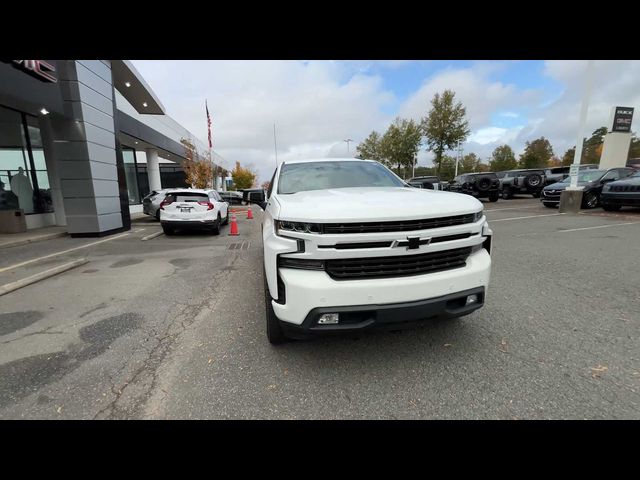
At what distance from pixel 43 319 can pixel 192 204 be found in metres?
6.24

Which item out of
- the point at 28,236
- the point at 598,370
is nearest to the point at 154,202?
the point at 28,236

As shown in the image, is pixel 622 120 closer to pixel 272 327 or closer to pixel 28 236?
pixel 272 327

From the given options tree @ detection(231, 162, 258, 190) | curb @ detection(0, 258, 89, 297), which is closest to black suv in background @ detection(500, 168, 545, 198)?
curb @ detection(0, 258, 89, 297)

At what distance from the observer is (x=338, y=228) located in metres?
2.14

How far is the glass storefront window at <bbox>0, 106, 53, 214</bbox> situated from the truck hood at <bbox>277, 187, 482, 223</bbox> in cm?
1330

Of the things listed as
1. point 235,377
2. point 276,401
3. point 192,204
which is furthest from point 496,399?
point 192,204

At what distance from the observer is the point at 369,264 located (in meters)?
2.22

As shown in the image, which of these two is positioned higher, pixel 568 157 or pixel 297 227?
pixel 568 157

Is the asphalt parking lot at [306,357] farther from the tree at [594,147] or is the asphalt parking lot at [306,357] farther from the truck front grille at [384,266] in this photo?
the tree at [594,147]

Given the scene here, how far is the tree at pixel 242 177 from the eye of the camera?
2741 inches

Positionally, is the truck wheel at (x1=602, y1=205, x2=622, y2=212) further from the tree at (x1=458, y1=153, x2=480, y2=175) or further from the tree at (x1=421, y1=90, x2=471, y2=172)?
the tree at (x1=458, y1=153, x2=480, y2=175)

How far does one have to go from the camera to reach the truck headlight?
2162 millimetres

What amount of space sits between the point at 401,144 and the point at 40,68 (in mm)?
32478
